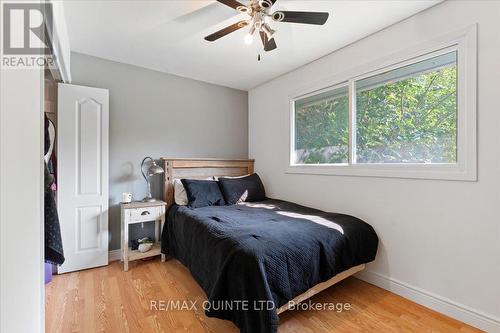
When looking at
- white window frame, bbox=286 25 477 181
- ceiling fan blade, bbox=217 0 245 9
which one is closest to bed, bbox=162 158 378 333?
white window frame, bbox=286 25 477 181

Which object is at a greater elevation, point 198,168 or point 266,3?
point 266,3

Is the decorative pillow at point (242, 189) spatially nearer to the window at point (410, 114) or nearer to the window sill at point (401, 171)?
the window sill at point (401, 171)

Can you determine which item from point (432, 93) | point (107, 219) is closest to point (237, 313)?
point (107, 219)

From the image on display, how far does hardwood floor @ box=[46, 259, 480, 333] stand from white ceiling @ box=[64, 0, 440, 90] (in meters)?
2.42

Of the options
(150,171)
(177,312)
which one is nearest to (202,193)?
(150,171)

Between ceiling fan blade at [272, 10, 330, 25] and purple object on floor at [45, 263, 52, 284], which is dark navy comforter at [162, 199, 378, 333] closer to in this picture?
purple object on floor at [45, 263, 52, 284]

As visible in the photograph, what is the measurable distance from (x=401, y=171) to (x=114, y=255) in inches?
127

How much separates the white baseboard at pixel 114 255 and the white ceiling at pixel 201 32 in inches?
91.7

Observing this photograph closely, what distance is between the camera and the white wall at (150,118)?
2.86 metres

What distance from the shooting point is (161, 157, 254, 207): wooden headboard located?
3.09m

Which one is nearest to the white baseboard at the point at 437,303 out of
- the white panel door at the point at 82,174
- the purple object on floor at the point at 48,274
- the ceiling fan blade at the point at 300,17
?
the ceiling fan blade at the point at 300,17

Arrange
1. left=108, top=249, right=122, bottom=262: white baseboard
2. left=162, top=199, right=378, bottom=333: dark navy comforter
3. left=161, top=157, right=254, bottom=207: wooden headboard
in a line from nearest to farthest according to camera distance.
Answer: left=162, top=199, right=378, bottom=333: dark navy comforter
left=108, top=249, right=122, bottom=262: white baseboard
left=161, top=157, right=254, bottom=207: wooden headboard

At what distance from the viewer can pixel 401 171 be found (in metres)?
2.07

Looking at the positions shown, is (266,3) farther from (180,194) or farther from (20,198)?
(180,194)
